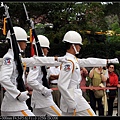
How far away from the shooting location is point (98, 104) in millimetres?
9594

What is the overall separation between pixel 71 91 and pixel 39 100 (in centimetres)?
110

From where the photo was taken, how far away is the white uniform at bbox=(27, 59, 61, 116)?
6.81 metres

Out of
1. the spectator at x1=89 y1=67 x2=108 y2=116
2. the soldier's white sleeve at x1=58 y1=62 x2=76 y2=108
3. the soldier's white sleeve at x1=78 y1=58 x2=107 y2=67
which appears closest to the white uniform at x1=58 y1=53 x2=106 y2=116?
the soldier's white sleeve at x1=58 y1=62 x2=76 y2=108

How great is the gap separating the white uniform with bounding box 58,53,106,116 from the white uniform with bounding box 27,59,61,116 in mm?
600

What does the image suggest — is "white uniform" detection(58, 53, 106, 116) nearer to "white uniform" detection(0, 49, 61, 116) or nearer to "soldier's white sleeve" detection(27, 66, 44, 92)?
"white uniform" detection(0, 49, 61, 116)

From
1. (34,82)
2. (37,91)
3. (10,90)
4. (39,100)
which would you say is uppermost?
(10,90)

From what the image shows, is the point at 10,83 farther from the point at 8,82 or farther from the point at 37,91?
the point at 37,91

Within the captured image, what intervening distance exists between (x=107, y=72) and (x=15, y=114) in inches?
161

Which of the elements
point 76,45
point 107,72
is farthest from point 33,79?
point 107,72

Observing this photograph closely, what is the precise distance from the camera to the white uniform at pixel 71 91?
19.5ft

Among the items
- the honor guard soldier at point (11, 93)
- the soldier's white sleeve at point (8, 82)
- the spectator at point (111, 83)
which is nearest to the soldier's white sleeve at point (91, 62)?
the honor guard soldier at point (11, 93)

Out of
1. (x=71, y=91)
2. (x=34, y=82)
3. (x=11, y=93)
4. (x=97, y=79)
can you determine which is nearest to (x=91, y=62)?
(x=71, y=91)

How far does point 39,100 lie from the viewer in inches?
276

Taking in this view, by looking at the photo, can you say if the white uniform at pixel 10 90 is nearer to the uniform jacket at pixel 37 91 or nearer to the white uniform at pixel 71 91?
the white uniform at pixel 71 91
